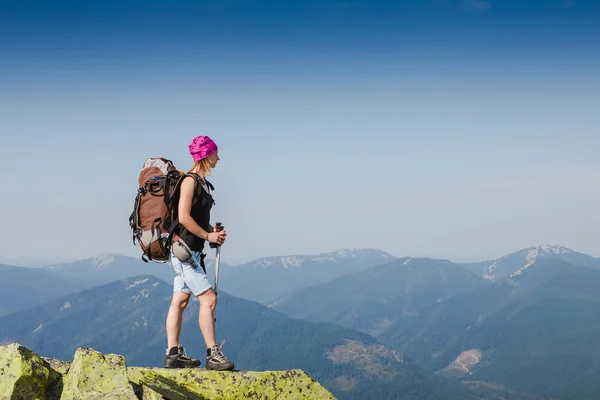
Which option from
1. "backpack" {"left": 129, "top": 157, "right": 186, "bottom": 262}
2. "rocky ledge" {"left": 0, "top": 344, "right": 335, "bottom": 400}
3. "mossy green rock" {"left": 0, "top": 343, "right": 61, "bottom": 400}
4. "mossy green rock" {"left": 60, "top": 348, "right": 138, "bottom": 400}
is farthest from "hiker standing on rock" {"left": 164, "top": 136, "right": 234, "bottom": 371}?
"mossy green rock" {"left": 0, "top": 343, "right": 61, "bottom": 400}

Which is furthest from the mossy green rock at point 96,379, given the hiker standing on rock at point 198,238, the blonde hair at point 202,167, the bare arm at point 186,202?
the blonde hair at point 202,167

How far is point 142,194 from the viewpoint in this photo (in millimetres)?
11320

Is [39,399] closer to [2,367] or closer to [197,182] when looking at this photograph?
[2,367]

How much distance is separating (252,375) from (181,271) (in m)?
2.53

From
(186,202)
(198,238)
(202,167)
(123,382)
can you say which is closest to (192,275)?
(198,238)

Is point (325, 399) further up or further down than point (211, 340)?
further down

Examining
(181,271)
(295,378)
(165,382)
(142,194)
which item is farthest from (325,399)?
(142,194)

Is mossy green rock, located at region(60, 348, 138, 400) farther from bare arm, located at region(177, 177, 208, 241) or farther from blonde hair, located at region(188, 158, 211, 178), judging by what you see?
blonde hair, located at region(188, 158, 211, 178)

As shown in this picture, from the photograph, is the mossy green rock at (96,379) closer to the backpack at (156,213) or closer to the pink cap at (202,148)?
the backpack at (156,213)

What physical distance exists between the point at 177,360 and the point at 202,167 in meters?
4.05

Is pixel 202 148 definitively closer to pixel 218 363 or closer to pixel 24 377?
pixel 218 363

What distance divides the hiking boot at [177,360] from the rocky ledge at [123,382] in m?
0.56

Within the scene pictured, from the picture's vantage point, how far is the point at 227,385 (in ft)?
35.1

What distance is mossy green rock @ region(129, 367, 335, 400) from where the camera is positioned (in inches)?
416
